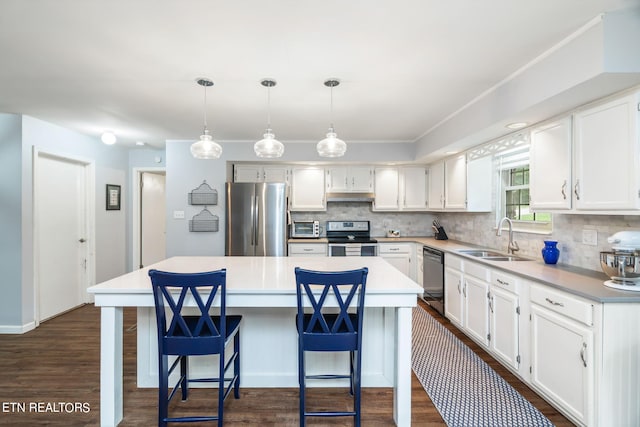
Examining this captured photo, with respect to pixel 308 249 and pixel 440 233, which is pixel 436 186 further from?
pixel 308 249

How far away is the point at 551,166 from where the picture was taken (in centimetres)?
251

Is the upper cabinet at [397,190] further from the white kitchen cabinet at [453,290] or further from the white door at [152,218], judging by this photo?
the white door at [152,218]

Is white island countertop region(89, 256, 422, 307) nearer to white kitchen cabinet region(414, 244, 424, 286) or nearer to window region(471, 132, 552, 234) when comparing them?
window region(471, 132, 552, 234)

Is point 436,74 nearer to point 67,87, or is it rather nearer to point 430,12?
point 430,12

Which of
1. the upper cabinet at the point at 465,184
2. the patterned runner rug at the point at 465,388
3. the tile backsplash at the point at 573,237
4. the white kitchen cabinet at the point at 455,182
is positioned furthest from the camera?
the white kitchen cabinet at the point at 455,182

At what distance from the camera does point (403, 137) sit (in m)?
4.65

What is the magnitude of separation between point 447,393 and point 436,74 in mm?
2373

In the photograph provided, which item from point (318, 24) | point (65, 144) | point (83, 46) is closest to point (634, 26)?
point (318, 24)

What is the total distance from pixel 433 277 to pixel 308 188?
2262 mm

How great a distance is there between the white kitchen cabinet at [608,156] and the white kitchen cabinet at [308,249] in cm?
316

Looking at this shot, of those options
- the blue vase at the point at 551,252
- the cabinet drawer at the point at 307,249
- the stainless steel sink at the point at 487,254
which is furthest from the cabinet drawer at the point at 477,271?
the cabinet drawer at the point at 307,249

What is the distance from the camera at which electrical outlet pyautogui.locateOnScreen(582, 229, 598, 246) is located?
2439mm

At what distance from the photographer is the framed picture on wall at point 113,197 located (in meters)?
4.89

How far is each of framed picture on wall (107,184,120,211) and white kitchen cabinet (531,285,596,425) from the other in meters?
5.42
